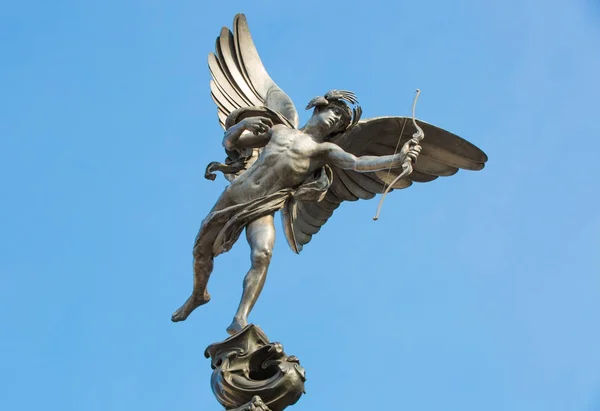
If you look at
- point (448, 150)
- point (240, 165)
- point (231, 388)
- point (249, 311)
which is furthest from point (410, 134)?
point (231, 388)

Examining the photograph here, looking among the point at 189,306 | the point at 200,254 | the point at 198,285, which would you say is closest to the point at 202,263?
the point at 200,254

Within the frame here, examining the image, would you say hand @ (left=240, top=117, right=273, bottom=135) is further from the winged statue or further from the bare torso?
the bare torso

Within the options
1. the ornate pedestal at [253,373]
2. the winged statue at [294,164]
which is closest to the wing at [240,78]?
the winged statue at [294,164]

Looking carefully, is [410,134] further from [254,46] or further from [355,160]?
[254,46]

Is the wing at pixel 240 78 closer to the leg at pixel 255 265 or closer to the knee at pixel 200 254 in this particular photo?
the leg at pixel 255 265

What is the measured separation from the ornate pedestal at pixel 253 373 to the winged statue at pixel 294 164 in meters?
0.47

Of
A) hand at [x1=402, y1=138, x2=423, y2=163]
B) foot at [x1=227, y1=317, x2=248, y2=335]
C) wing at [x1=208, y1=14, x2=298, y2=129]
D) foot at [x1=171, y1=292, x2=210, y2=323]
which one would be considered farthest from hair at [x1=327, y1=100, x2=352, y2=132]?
foot at [x1=227, y1=317, x2=248, y2=335]

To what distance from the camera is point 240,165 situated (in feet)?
65.5

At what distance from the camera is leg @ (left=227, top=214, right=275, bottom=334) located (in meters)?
18.0

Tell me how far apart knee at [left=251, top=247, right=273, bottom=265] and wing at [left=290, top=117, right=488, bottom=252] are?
1.51 metres

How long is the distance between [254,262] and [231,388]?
76.8 inches

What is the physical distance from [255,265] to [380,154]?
3047 millimetres

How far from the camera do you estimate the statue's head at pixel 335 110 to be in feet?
64.7

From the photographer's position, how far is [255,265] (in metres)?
18.3
